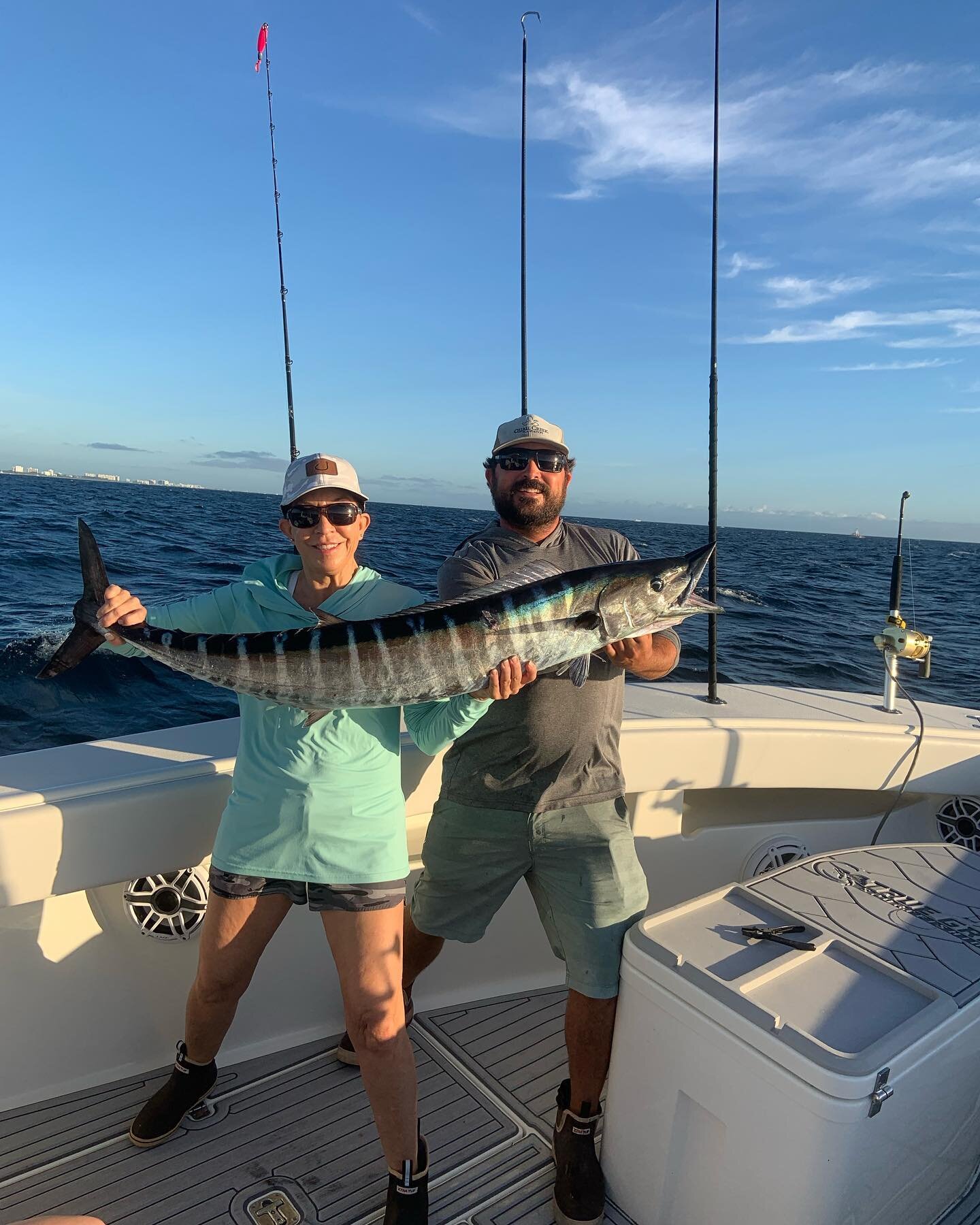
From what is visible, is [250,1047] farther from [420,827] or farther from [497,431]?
[497,431]

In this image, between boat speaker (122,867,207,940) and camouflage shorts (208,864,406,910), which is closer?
camouflage shorts (208,864,406,910)

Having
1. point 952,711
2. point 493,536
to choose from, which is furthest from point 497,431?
point 952,711

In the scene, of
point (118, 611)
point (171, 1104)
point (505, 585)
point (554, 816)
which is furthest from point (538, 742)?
point (171, 1104)

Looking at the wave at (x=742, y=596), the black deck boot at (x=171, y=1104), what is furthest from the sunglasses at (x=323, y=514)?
the wave at (x=742, y=596)

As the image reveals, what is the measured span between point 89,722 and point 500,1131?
274 inches

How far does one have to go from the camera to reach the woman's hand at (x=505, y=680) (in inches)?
99.0

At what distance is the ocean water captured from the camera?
9.02 metres

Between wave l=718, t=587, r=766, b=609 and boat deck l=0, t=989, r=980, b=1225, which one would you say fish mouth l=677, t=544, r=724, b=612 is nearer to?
boat deck l=0, t=989, r=980, b=1225

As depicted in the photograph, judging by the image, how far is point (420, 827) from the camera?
11.4 ft

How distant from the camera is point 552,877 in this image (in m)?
2.86

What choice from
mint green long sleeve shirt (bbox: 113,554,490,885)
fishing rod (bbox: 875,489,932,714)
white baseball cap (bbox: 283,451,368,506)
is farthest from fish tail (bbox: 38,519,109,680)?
fishing rod (bbox: 875,489,932,714)

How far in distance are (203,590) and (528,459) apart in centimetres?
1272

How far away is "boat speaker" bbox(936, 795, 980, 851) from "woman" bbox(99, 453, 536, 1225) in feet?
9.87

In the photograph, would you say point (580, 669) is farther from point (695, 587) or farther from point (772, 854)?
point (772, 854)
